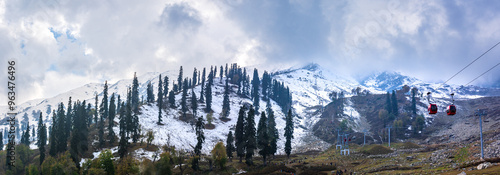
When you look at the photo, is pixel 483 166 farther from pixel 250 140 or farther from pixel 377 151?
pixel 250 140

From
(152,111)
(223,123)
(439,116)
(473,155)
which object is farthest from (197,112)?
(439,116)

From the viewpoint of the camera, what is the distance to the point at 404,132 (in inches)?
6043

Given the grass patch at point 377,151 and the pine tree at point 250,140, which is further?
the grass patch at point 377,151

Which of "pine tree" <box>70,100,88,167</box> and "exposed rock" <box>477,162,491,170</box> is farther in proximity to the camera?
"pine tree" <box>70,100,88,167</box>

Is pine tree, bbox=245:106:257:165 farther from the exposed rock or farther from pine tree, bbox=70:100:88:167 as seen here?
the exposed rock

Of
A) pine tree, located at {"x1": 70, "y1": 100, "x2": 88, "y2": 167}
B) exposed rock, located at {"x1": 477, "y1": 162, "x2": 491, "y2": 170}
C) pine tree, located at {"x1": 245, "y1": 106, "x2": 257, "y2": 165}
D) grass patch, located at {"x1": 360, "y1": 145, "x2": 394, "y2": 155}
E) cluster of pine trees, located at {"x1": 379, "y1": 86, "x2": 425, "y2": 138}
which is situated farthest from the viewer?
cluster of pine trees, located at {"x1": 379, "y1": 86, "x2": 425, "y2": 138}

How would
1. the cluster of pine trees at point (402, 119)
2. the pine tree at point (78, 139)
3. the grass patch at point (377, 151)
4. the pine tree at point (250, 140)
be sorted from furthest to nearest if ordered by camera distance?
the cluster of pine trees at point (402, 119) < the grass patch at point (377, 151) < the pine tree at point (250, 140) < the pine tree at point (78, 139)

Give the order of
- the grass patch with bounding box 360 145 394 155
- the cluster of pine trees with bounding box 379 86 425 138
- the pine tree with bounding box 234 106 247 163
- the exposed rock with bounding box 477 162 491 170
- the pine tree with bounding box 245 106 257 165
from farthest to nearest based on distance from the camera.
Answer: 1. the cluster of pine trees with bounding box 379 86 425 138
2. the grass patch with bounding box 360 145 394 155
3. the pine tree with bounding box 234 106 247 163
4. the pine tree with bounding box 245 106 257 165
5. the exposed rock with bounding box 477 162 491 170

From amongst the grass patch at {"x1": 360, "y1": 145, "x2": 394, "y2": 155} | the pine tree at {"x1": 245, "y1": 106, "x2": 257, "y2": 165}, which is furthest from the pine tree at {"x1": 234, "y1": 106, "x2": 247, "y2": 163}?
the grass patch at {"x1": 360, "y1": 145, "x2": 394, "y2": 155}

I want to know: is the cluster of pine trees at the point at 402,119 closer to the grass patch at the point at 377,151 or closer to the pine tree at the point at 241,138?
the grass patch at the point at 377,151

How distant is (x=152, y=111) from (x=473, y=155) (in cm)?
11675

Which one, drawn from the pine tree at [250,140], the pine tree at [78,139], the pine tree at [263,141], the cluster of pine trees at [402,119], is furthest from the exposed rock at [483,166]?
the cluster of pine trees at [402,119]

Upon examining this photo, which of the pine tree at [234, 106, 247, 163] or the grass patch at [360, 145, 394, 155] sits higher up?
the pine tree at [234, 106, 247, 163]

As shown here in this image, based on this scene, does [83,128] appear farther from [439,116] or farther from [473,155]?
[439,116]
